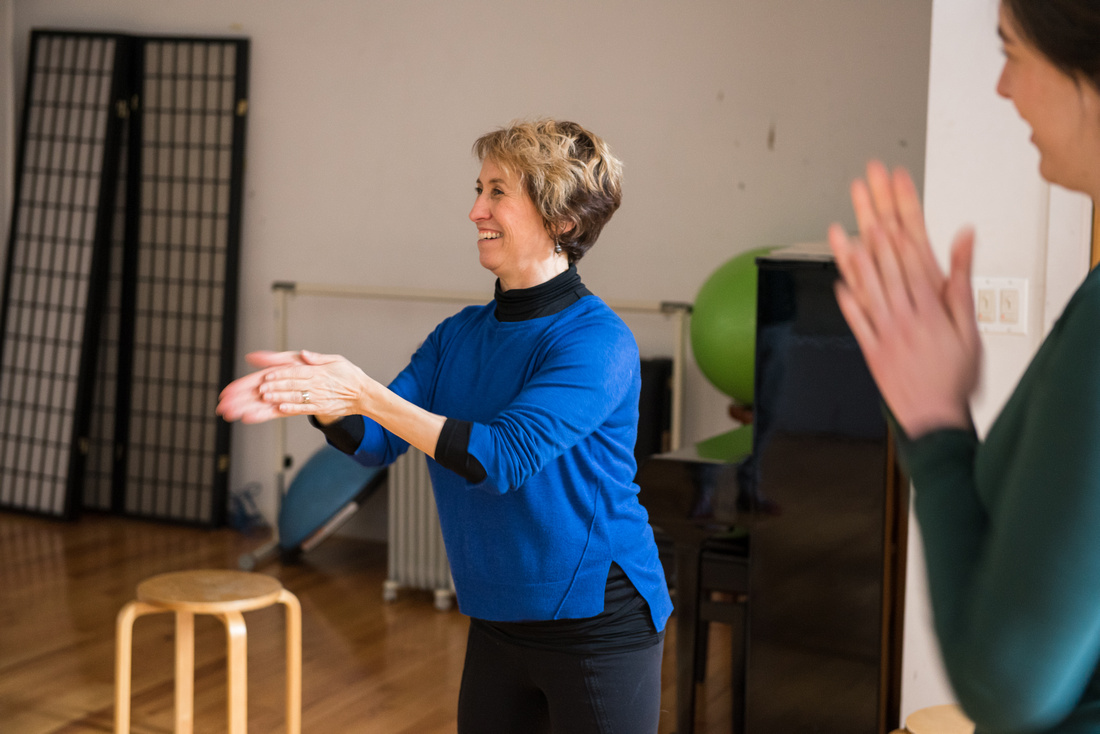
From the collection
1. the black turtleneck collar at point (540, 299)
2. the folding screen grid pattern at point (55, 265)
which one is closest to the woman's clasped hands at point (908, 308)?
the black turtleneck collar at point (540, 299)

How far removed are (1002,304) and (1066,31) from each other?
1.72 m

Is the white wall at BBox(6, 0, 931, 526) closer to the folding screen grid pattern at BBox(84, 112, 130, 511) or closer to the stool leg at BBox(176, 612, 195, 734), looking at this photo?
the folding screen grid pattern at BBox(84, 112, 130, 511)

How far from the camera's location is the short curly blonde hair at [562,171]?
1500 millimetres

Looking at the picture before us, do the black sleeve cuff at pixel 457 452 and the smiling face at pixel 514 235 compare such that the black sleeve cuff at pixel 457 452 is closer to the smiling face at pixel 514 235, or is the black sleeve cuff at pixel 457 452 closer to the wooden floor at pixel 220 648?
the smiling face at pixel 514 235

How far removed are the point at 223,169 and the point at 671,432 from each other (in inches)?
96.8

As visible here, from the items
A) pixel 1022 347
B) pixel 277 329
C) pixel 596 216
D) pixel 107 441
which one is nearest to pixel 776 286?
pixel 1022 347

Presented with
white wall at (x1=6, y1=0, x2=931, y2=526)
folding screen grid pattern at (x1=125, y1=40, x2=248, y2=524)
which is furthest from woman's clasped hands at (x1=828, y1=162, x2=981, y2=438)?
folding screen grid pattern at (x1=125, y1=40, x2=248, y2=524)

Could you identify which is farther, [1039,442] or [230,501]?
[230,501]

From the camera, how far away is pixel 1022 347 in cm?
219

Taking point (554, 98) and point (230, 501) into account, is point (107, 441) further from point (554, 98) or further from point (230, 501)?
point (554, 98)

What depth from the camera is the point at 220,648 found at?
338cm

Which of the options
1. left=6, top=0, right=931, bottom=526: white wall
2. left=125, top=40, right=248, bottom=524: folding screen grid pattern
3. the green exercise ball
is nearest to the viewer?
the green exercise ball

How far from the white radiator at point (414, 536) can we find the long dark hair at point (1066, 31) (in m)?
3.43

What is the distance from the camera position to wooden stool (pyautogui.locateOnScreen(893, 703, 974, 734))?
73.1 inches
